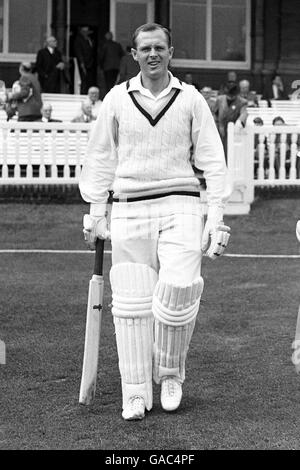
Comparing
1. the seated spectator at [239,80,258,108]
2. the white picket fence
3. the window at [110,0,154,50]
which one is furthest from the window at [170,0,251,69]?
the white picket fence

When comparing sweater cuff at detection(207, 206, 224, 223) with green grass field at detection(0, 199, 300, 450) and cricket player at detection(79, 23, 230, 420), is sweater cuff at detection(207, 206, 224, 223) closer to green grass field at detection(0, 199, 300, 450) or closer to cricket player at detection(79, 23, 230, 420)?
cricket player at detection(79, 23, 230, 420)

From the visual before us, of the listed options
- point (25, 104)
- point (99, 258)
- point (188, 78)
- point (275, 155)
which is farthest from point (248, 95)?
point (99, 258)

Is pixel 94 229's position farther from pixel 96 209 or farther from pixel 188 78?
pixel 188 78

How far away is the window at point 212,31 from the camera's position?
27750 millimetres

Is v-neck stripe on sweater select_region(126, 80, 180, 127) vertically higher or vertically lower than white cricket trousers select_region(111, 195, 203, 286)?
higher

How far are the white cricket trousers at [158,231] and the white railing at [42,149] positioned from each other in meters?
10.8

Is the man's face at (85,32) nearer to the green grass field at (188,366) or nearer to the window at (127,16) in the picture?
the window at (127,16)

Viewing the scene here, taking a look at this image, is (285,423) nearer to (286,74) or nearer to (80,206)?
(80,206)

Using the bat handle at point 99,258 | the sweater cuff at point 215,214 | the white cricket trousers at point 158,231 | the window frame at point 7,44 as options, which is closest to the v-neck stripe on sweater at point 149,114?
the white cricket trousers at point 158,231

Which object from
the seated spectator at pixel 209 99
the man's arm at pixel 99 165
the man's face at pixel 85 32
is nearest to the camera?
the man's arm at pixel 99 165

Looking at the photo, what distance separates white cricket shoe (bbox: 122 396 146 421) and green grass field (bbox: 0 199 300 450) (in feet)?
0.18

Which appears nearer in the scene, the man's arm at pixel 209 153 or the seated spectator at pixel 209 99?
the man's arm at pixel 209 153

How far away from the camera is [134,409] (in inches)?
251

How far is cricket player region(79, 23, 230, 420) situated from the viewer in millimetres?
6477
